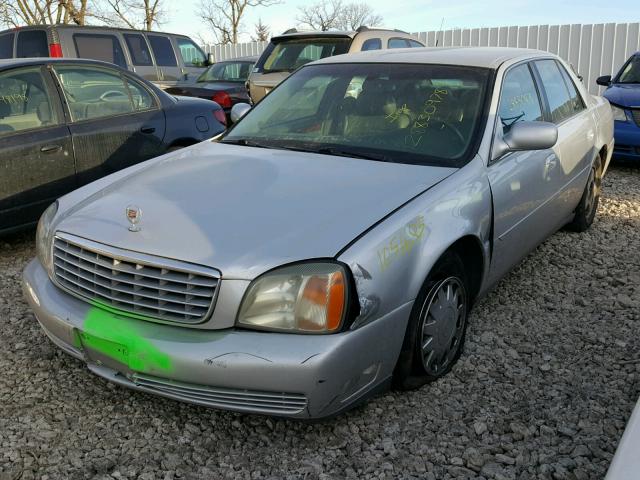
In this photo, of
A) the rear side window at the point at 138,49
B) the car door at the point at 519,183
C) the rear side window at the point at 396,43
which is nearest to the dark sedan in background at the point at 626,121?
the rear side window at the point at 396,43

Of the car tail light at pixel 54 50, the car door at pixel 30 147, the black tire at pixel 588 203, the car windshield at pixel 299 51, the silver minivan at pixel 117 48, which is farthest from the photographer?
the silver minivan at pixel 117 48

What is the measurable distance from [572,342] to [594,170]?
7.20ft

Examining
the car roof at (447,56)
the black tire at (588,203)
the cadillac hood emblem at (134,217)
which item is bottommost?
the black tire at (588,203)

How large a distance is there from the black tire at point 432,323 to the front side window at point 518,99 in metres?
1.00

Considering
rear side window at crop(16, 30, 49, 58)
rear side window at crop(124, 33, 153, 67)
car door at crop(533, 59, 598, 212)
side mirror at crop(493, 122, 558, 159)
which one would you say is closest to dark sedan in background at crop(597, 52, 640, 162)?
car door at crop(533, 59, 598, 212)

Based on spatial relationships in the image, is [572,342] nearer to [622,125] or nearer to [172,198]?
[172,198]

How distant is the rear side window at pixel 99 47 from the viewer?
10.2 meters

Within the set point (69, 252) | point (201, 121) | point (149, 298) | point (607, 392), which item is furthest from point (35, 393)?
point (201, 121)

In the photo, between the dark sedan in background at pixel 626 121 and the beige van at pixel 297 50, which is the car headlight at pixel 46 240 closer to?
the beige van at pixel 297 50

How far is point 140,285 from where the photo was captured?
8.20 ft

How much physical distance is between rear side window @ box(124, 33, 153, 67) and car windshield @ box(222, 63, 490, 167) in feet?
25.8

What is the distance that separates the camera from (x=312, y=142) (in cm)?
358

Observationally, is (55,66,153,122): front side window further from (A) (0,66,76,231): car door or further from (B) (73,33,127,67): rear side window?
(B) (73,33,127,67): rear side window

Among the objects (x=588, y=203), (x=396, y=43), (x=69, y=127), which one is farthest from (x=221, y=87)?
(x=588, y=203)
